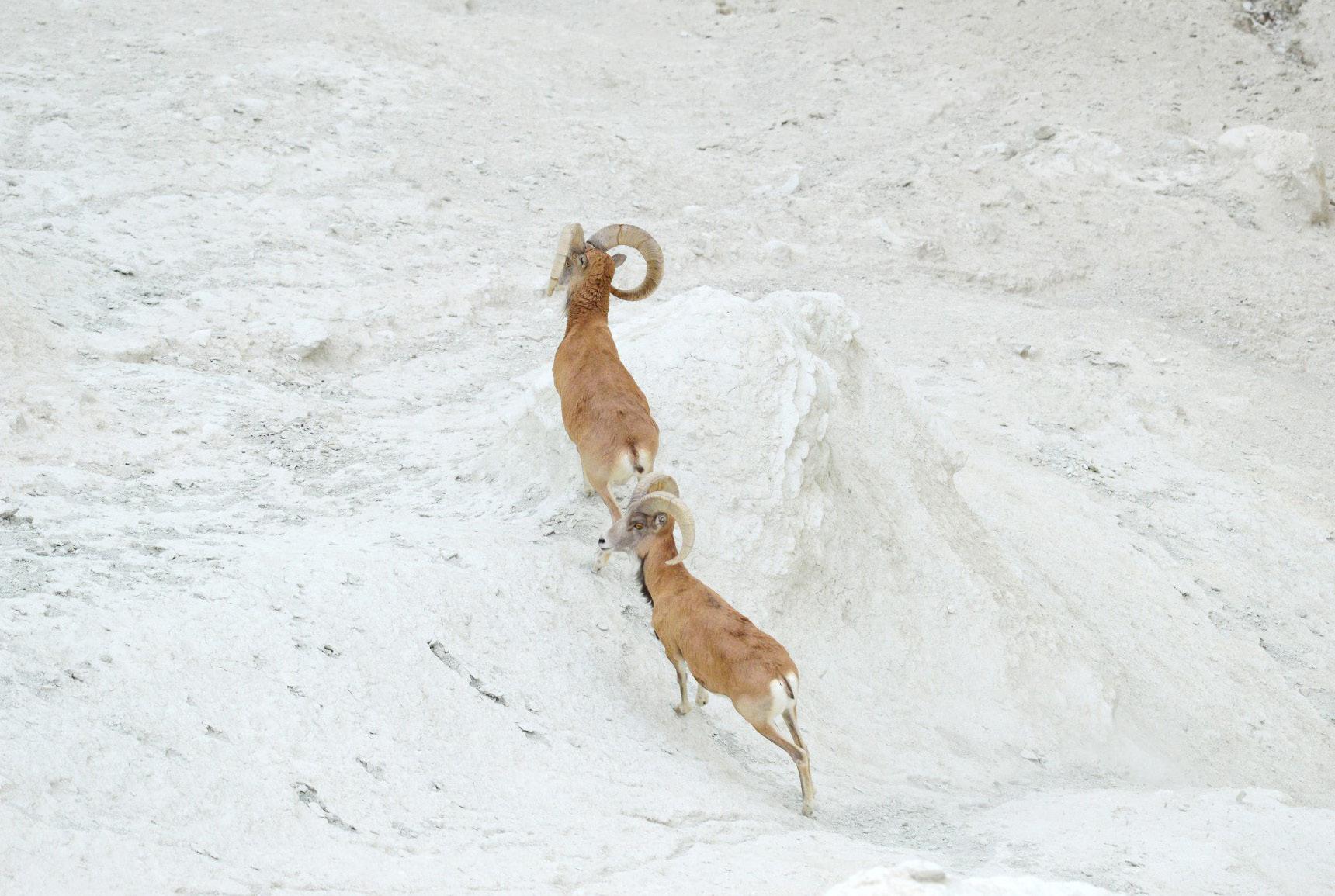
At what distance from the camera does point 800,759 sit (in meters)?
5.61

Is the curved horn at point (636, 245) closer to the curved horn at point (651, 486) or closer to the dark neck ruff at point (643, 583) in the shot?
the curved horn at point (651, 486)

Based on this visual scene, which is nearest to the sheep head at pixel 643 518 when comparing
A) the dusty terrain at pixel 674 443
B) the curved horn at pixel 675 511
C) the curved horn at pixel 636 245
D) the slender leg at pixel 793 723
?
the curved horn at pixel 675 511

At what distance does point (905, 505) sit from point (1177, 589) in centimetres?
324

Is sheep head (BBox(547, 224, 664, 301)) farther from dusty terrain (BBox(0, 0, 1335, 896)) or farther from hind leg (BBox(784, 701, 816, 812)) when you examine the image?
hind leg (BBox(784, 701, 816, 812))

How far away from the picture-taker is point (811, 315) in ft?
28.9

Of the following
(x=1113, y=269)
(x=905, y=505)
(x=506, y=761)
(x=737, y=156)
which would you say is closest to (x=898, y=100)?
(x=737, y=156)

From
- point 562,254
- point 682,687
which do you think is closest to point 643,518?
point 682,687

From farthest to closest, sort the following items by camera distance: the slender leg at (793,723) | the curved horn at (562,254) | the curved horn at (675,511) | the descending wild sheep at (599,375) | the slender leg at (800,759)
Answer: the curved horn at (562,254)
the descending wild sheep at (599,375)
the curved horn at (675,511)
the slender leg at (793,723)
the slender leg at (800,759)

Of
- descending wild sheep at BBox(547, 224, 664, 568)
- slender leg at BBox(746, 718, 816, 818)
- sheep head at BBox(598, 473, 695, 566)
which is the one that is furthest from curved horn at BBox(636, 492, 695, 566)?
slender leg at BBox(746, 718, 816, 818)

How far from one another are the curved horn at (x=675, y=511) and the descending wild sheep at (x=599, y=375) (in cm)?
43

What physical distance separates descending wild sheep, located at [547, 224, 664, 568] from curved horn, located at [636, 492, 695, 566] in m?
0.43

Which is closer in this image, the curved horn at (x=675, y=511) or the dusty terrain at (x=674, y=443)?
the dusty terrain at (x=674, y=443)

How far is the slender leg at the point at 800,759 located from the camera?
5582 millimetres

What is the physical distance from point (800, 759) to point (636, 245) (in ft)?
13.1
